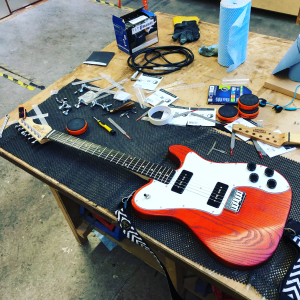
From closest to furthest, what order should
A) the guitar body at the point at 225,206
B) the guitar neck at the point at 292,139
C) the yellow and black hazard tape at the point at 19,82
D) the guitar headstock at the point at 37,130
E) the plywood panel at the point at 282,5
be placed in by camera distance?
the guitar body at the point at 225,206, the guitar neck at the point at 292,139, the guitar headstock at the point at 37,130, the yellow and black hazard tape at the point at 19,82, the plywood panel at the point at 282,5

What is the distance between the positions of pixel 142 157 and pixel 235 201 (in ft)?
1.31

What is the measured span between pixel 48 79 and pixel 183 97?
198 cm

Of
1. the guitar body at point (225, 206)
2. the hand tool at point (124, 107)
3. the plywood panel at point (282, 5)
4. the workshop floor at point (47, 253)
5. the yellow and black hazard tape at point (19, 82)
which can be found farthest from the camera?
the plywood panel at point (282, 5)

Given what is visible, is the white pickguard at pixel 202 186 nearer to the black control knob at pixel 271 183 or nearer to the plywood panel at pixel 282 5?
the black control knob at pixel 271 183

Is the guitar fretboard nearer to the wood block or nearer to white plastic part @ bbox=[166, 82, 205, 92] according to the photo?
white plastic part @ bbox=[166, 82, 205, 92]

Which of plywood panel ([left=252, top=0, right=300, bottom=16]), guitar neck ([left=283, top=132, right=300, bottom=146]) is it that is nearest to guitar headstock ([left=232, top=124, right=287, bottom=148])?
guitar neck ([left=283, top=132, right=300, bottom=146])


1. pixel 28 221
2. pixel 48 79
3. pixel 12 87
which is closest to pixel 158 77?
pixel 28 221

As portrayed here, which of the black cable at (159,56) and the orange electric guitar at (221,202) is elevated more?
the black cable at (159,56)

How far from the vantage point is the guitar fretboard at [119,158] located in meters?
0.92

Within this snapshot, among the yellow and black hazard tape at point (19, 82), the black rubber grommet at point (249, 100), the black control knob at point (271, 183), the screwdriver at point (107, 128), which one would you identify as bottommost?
the yellow and black hazard tape at point (19, 82)

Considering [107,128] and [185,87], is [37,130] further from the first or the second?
[185,87]

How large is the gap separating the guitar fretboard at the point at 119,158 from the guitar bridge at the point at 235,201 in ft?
0.67

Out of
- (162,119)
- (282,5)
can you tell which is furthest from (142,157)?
(282,5)

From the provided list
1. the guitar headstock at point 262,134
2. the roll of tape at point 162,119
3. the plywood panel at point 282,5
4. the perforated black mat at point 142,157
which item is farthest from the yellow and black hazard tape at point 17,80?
the plywood panel at point 282,5
